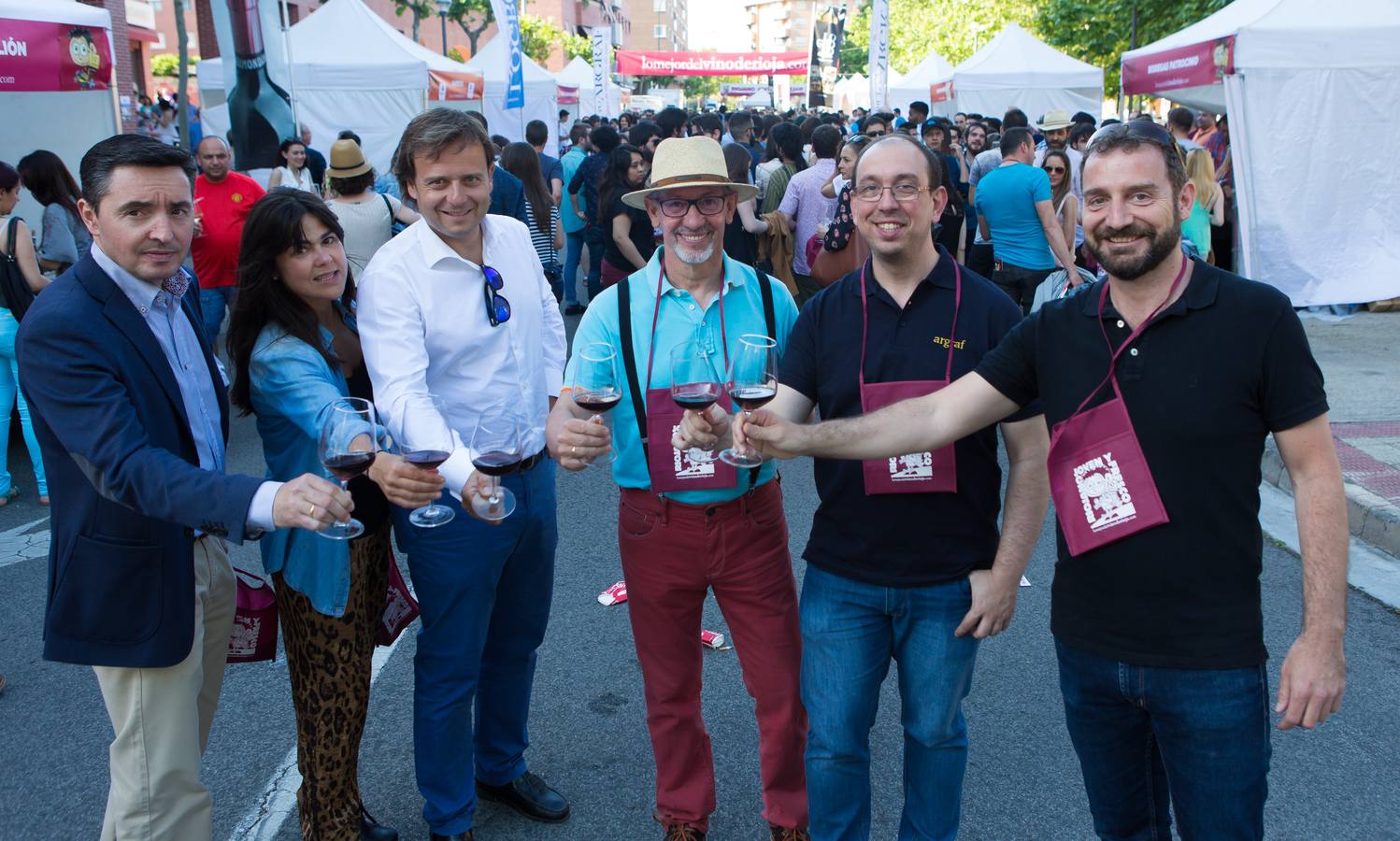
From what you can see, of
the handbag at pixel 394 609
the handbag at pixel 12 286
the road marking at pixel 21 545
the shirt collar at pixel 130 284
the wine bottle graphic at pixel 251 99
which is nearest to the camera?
the shirt collar at pixel 130 284

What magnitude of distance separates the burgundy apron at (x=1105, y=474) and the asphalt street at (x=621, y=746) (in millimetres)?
1405

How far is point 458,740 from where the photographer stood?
3.05 meters

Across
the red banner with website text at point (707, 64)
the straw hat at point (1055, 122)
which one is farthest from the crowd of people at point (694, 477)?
the red banner with website text at point (707, 64)

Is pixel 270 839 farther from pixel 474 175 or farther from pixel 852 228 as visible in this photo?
pixel 852 228

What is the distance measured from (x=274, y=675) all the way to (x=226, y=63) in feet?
26.6

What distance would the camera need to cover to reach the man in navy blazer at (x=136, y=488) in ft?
7.41

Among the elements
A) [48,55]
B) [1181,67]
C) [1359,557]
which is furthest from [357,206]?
[1181,67]

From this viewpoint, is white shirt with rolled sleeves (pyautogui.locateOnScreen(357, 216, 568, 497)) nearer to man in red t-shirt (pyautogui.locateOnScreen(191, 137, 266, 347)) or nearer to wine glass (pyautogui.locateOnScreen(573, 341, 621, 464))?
wine glass (pyautogui.locateOnScreen(573, 341, 621, 464))

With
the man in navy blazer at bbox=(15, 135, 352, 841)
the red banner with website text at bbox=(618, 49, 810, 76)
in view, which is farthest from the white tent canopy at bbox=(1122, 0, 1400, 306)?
the red banner with website text at bbox=(618, 49, 810, 76)

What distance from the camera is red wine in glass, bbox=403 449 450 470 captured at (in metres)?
2.54

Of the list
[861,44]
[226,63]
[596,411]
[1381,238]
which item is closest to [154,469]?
[596,411]

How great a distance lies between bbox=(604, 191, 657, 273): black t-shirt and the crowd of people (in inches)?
220

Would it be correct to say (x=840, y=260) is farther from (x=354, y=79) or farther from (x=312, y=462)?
(x=354, y=79)

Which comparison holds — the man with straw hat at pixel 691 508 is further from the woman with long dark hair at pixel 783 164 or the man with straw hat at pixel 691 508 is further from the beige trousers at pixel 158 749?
the woman with long dark hair at pixel 783 164
